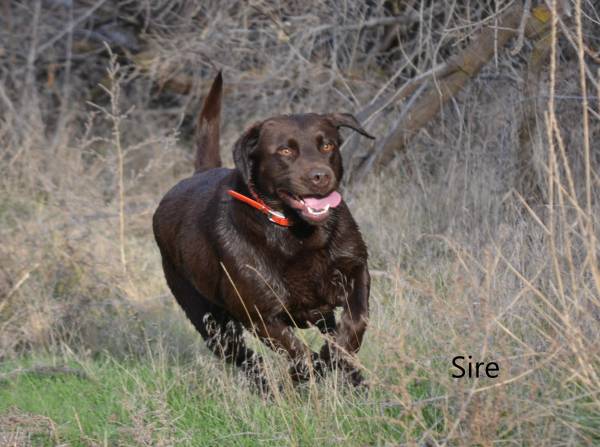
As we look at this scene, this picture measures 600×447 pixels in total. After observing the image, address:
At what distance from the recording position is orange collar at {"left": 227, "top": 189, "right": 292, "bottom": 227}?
4.61 meters

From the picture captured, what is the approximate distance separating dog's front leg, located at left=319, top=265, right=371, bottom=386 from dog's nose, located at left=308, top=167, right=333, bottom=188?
1.55 feet

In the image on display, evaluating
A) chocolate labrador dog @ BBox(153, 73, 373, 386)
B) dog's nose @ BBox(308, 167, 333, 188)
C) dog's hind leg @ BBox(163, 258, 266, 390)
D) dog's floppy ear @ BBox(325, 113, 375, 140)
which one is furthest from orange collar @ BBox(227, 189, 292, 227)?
dog's hind leg @ BBox(163, 258, 266, 390)

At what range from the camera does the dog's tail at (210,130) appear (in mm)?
5750

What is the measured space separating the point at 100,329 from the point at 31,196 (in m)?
3.04

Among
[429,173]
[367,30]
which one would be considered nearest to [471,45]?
[429,173]

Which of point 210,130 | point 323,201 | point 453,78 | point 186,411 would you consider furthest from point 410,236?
point 186,411

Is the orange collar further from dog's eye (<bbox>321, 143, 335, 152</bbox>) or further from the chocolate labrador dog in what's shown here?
dog's eye (<bbox>321, 143, 335, 152</bbox>)

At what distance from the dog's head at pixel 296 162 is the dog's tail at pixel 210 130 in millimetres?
1006

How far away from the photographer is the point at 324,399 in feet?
13.0

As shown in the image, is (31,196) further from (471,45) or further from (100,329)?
(471,45)

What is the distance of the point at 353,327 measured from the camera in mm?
4453

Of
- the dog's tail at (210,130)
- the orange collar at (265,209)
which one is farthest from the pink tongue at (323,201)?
the dog's tail at (210,130)

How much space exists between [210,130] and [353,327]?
6.26ft

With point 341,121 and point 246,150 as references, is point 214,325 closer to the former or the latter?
point 246,150
